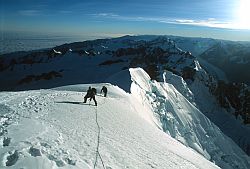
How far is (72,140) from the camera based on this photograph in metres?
16.4

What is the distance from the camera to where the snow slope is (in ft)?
42.6

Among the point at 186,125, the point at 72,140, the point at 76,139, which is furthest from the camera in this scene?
the point at 186,125

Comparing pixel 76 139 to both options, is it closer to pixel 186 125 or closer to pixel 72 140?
pixel 72 140

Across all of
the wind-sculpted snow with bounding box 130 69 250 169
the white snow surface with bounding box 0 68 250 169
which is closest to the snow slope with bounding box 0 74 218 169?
the white snow surface with bounding box 0 68 250 169

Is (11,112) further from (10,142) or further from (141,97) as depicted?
(141,97)

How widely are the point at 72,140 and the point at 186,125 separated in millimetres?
45897

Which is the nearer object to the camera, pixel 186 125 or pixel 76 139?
Answer: pixel 76 139

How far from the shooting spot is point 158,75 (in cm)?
9069

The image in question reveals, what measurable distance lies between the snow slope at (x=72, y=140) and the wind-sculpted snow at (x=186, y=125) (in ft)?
84.0

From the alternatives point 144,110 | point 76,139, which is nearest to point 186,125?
point 144,110

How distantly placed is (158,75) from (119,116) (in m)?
64.2

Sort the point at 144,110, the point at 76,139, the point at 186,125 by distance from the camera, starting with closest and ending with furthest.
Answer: the point at 76,139 < the point at 144,110 < the point at 186,125

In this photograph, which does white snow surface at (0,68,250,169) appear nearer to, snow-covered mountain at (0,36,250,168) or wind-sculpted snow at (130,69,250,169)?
snow-covered mountain at (0,36,250,168)

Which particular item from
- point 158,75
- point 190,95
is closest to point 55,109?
point 158,75
